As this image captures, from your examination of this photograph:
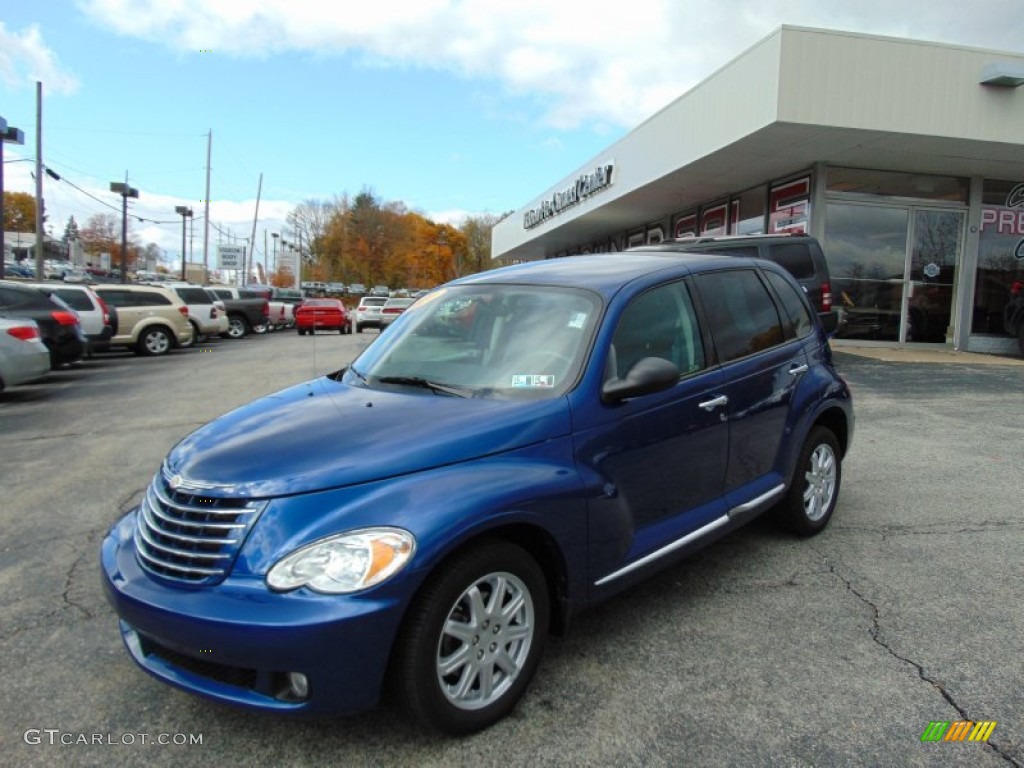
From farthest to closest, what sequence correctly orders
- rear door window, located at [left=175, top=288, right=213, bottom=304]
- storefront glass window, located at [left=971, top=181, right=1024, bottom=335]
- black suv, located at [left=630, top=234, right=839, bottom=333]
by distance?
rear door window, located at [left=175, top=288, right=213, bottom=304], storefront glass window, located at [left=971, top=181, right=1024, bottom=335], black suv, located at [left=630, top=234, right=839, bottom=333]

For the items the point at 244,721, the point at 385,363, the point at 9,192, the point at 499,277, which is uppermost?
the point at 9,192

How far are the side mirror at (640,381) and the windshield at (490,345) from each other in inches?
7.0

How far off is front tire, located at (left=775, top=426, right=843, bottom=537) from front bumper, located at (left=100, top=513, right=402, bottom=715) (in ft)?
9.50

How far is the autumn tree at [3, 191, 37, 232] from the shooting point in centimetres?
9481

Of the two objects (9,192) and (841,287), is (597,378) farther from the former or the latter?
(9,192)

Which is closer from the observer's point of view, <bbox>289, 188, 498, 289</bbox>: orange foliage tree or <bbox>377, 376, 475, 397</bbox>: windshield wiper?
<bbox>377, 376, 475, 397</bbox>: windshield wiper

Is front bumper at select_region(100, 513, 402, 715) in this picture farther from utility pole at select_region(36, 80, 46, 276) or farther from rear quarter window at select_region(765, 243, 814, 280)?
utility pole at select_region(36, 80, 46, 276)

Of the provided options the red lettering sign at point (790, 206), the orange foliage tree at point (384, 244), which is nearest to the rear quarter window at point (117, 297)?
the red lettering sign at point (790, 206)

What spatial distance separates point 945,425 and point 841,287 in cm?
805

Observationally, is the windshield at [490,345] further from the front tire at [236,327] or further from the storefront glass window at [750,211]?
the front tire at [236,327]

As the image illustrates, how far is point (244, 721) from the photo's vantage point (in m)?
2.63

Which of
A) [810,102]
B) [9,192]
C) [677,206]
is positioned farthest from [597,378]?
[9,192]

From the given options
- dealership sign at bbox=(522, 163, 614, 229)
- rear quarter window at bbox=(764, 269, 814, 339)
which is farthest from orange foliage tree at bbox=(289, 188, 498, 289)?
rear quarter window at bbox=(764, 269, 814, 339)

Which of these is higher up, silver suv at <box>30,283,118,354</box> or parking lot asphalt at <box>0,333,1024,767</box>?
silver suv at <box>30,283,118,354</box>
